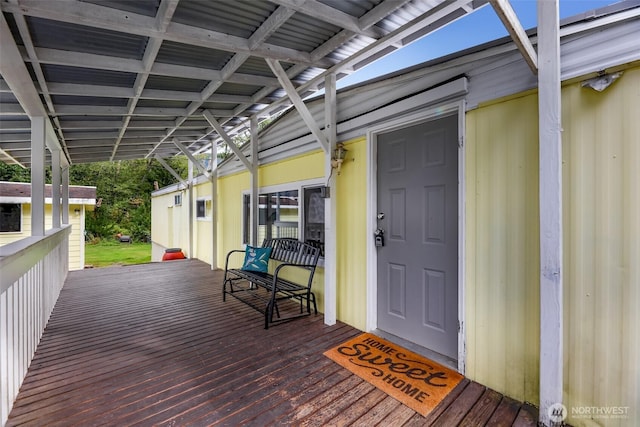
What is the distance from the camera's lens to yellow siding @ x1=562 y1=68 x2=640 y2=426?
153cm

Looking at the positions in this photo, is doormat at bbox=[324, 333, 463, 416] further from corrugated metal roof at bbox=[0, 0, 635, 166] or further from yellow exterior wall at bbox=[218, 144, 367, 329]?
corrugated metal roof at bbox=[0, 0, 635, 166]

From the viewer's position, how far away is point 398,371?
7.41 ft

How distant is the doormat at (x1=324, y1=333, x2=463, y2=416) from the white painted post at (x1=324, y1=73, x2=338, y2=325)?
507mm

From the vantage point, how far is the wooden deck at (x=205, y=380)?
5.79ft

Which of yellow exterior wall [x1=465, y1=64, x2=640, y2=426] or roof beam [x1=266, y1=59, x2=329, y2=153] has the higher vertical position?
roof beam [x1=266, y1=59, x2=329, y2=153]

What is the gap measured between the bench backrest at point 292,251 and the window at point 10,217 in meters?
7.05

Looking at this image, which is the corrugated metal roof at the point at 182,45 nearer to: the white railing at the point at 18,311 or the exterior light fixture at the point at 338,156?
the exterior light fixture at the point at 338,156

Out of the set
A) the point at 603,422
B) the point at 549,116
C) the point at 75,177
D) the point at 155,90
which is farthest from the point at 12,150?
the point at 75,177

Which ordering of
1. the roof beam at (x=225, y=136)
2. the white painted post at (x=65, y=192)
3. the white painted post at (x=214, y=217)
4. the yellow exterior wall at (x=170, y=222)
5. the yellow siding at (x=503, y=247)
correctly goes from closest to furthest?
1. the yellow siding at (x=503, y=247)
2. the roof beam at (x=225, y=136)
3. the white painted post at (x=65, y=192)
4. the white painted post at (x=214, y=217)
5. the yellow exterior wall at (x=170, y=222)

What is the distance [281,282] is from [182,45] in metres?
2.73

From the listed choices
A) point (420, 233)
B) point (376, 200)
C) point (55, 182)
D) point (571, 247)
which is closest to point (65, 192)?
point (55, 182)

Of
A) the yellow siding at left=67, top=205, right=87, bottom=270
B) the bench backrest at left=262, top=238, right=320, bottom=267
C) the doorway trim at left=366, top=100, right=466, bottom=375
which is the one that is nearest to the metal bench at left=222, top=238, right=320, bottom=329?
the bench backrest at left=262, top=238, right=320, bottom=267

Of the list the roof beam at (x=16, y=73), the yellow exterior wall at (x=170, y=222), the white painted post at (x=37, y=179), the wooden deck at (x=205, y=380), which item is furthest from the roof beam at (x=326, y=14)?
the yellow exterior wall at (x=170, y=222)
